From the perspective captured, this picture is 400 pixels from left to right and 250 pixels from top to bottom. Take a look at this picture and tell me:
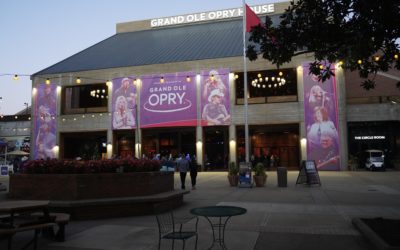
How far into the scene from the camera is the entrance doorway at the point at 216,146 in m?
41.2

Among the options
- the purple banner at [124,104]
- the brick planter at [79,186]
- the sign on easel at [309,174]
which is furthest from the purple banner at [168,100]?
the brick planter at [79,186]

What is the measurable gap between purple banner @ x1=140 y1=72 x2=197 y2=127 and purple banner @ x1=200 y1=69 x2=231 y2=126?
110 centimetres

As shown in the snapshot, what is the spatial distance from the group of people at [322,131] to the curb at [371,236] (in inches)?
1040

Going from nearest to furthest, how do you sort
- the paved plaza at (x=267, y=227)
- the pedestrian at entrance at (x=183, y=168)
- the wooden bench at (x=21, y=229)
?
1. the wooden bench at (x=21, y=229)
2. the paved plaza at (x=267, y=227)
3. the pedestrian at entrance at (x=183, y=168)

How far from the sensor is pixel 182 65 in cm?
3966

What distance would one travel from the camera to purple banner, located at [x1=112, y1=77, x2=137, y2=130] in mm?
40438

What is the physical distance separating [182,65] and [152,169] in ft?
91.6

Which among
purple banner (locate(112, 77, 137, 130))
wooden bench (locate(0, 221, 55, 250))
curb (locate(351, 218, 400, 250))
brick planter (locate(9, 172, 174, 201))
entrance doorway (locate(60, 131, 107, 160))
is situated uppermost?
purple banner (locate(112, 77, 137, 130))

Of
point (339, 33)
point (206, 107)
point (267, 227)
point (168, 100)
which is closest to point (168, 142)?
point (168, 100)

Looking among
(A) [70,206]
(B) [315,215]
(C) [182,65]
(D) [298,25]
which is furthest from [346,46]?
(C) [182,65]

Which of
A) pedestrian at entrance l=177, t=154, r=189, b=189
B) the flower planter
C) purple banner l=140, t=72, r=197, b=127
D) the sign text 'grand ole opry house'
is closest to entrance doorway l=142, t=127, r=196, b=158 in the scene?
the sign text 'grand ole opry house'

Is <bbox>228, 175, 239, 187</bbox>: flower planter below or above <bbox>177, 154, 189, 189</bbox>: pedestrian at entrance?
below

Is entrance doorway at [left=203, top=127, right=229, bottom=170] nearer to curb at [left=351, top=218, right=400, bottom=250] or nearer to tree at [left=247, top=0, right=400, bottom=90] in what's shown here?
curb at [left=351, top=218, right=400, bottom=250]

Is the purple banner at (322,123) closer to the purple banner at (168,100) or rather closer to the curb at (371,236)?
the purple banner at (168,100)
